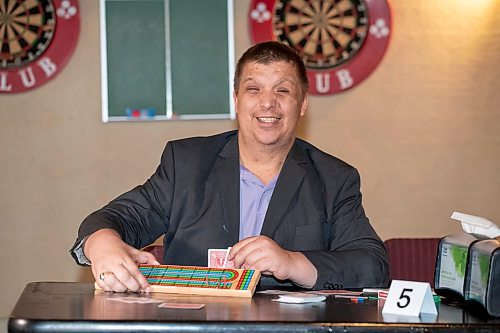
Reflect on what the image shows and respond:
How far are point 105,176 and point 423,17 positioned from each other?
7.27 feet

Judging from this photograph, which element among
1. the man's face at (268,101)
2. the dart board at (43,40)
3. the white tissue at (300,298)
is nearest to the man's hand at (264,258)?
the white tissue at (300,298)

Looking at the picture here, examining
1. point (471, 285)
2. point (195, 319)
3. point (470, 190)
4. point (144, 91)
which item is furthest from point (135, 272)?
point (470, 190)

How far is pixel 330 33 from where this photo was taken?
5.70 m

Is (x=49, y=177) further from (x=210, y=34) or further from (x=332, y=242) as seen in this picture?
(x=332, y=242)

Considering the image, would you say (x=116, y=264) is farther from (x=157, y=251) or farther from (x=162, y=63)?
(x=162, y=63)

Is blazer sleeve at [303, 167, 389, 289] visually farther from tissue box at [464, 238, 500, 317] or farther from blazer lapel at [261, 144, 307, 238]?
tissue box at [464, 238, 500, 317]

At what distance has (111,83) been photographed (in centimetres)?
565

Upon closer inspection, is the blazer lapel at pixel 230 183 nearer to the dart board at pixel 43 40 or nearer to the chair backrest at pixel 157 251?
the chair backrest at pixel 157 251

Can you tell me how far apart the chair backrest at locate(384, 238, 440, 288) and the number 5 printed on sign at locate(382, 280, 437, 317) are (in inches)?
67.6

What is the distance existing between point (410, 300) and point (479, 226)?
43cm

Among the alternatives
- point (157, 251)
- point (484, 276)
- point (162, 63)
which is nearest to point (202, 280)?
point (484, 276)

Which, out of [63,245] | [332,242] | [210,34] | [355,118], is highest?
[210,34]

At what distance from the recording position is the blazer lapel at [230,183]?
9.98 ft

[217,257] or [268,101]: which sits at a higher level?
[268,101]
